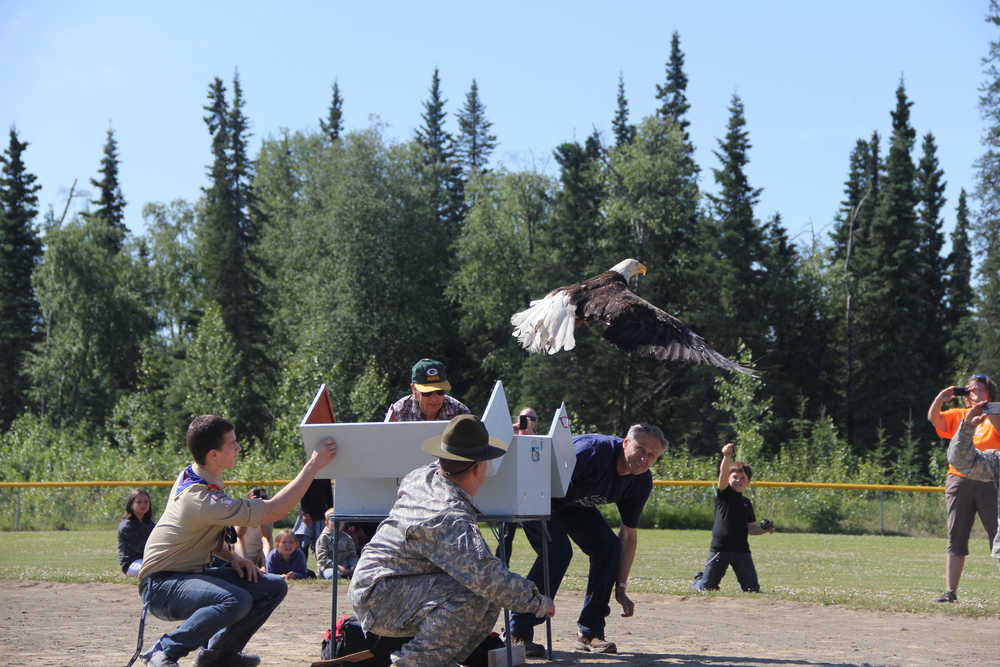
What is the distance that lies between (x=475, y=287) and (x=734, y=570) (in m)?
44.5

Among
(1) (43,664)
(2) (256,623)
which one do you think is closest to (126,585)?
(1) (43,664)

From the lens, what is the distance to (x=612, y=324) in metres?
11.3

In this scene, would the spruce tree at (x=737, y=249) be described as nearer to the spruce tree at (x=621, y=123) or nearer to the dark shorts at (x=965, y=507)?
the spruce tree at (x=621, y=123)

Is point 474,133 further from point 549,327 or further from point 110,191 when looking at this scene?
point 549,327

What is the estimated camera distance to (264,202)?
202ft

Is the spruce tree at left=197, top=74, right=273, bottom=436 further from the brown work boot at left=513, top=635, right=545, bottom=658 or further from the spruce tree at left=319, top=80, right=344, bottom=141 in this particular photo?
the brown work boot at left=513, top=635, right=545, bottom=658

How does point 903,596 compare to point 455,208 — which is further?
point 455,208

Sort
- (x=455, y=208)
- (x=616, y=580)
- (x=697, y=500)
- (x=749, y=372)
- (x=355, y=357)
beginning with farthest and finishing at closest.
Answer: (x=455, y=208)
(x=355, y=357)
(x=697, y=500)
(x=749, y=372)
(x=616, y=580)

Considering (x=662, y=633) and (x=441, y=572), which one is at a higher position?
(x=441, y=572)

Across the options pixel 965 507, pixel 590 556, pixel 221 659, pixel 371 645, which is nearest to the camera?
pixel 371 645

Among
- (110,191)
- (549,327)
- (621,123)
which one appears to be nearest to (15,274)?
(110,191)

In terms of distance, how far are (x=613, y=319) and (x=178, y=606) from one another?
6198 millimetres

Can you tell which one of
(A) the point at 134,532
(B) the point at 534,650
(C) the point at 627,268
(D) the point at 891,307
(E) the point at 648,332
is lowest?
(B) the point at 534,650

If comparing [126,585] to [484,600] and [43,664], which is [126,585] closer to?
[43,664]
